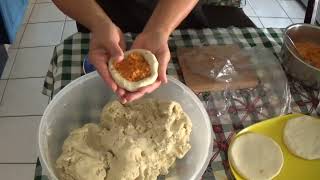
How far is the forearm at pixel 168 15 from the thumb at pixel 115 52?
0.41 feet

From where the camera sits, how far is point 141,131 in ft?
2.28

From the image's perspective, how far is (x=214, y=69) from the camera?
2.89 feet

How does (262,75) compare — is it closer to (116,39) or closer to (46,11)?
(116,39)

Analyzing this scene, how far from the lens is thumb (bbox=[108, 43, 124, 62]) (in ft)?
2.36

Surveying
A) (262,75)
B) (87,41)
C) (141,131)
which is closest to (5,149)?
(87,41)

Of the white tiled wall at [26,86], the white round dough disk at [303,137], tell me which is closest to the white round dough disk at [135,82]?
the white round dough disk at [303,137]

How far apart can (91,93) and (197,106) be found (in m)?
0.25

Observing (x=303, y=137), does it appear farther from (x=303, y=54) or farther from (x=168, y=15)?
(x=168, y=15)

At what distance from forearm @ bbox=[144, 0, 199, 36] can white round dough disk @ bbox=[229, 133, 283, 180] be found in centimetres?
32

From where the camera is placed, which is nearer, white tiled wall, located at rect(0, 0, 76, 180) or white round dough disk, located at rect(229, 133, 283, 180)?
white round dough disk, located at rect(229, 133, 283, 180)

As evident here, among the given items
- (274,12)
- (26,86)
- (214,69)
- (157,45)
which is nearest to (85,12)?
(157,45)

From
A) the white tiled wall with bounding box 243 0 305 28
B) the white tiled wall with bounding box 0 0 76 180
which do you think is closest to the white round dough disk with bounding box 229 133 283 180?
the white tiled wall with bounding box 0 0 76 180

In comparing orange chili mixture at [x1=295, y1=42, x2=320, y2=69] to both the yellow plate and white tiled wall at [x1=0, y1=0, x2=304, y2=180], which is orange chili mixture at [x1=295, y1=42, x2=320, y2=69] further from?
white tiled wall at [x1=0, y1=0, x2=304, y2=180]

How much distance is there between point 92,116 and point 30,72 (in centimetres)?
114
